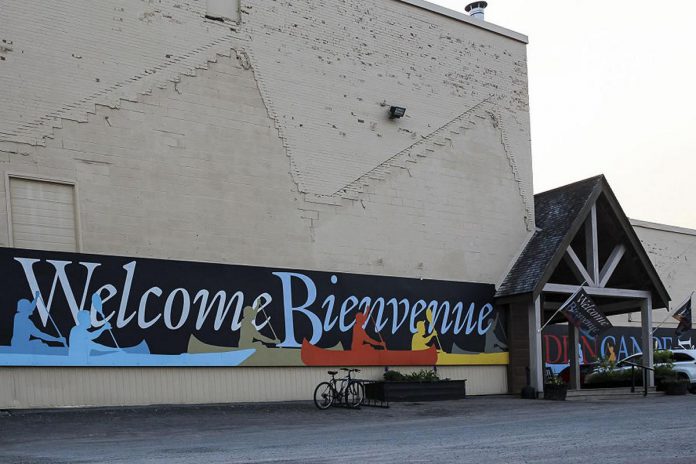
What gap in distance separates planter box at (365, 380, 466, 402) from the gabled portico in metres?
2.78

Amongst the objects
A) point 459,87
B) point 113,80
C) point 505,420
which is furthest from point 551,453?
point 459,87

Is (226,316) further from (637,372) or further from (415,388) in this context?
(637,372)

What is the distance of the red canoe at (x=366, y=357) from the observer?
20984 mm

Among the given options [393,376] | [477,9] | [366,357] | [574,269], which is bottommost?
[393,376]

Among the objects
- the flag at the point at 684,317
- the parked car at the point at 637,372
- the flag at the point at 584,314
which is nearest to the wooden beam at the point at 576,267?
the flag at the point at 584,314

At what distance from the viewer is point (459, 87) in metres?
25.0

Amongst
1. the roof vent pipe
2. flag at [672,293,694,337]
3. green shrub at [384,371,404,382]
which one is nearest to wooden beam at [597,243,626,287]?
flag at [672,293,694,337]

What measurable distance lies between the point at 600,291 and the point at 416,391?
22.3 ft

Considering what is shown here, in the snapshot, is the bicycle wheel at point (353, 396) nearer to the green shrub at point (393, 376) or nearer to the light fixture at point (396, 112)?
the green shrub at point (393, 376)

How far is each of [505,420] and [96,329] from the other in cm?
806

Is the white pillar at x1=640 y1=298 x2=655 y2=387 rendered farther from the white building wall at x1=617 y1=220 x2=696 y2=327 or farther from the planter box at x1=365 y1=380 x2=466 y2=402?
the white building wall at x1=617 y1=220 x2=696 y2=327

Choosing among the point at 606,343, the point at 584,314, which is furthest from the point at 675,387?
the point at 606,343

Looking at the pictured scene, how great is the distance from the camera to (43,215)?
1758cm

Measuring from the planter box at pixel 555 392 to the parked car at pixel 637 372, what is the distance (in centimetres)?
326
